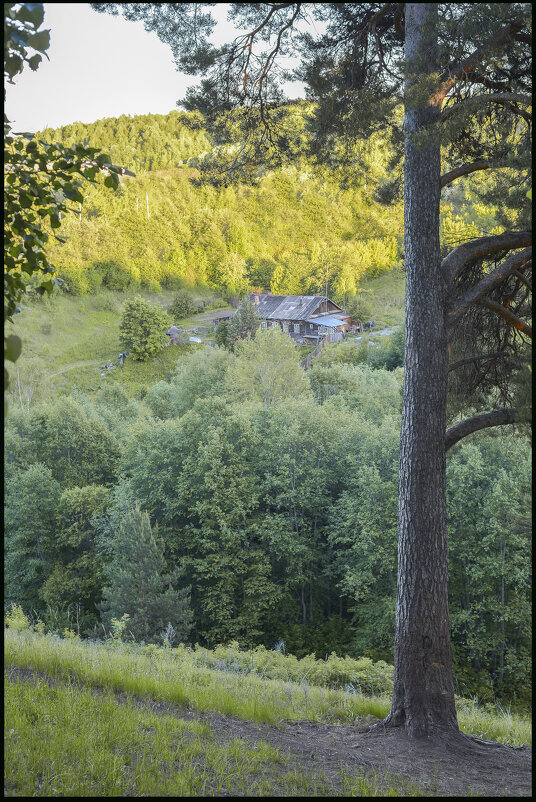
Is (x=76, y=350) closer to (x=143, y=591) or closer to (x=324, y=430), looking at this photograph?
(x=324, y=430)

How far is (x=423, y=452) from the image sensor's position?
14.4 ft

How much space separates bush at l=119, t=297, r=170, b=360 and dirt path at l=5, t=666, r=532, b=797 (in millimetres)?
46498

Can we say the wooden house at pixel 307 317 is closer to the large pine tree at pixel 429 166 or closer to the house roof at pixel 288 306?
the house roof at pixel 288 306

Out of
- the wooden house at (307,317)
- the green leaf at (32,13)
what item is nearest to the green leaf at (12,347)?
the green leaf at (32,13)

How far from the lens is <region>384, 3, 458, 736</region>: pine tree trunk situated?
13.8 feet

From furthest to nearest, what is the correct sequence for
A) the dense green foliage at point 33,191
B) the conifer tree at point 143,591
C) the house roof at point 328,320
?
the house roof at point 328,320 → the conifer tree at point 143,591 → the dense green foliage at point 33,191

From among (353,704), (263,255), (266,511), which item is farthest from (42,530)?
(263,255)

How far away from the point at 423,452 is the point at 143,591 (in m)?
12.2

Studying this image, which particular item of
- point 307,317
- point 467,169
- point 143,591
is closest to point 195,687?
point 467,169

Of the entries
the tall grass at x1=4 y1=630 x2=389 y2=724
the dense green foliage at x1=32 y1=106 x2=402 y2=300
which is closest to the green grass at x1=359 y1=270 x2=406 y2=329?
the dense green foliage at x1=32 y1=106 x2=402 y2=300

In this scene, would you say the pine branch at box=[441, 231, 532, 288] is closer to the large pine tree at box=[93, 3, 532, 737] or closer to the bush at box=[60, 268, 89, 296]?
the large pine tree at box=[93, 3, 532, 737]

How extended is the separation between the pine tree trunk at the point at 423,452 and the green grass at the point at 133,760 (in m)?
1.23

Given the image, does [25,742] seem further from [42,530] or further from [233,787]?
[42,530]

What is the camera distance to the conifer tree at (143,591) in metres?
14.3
